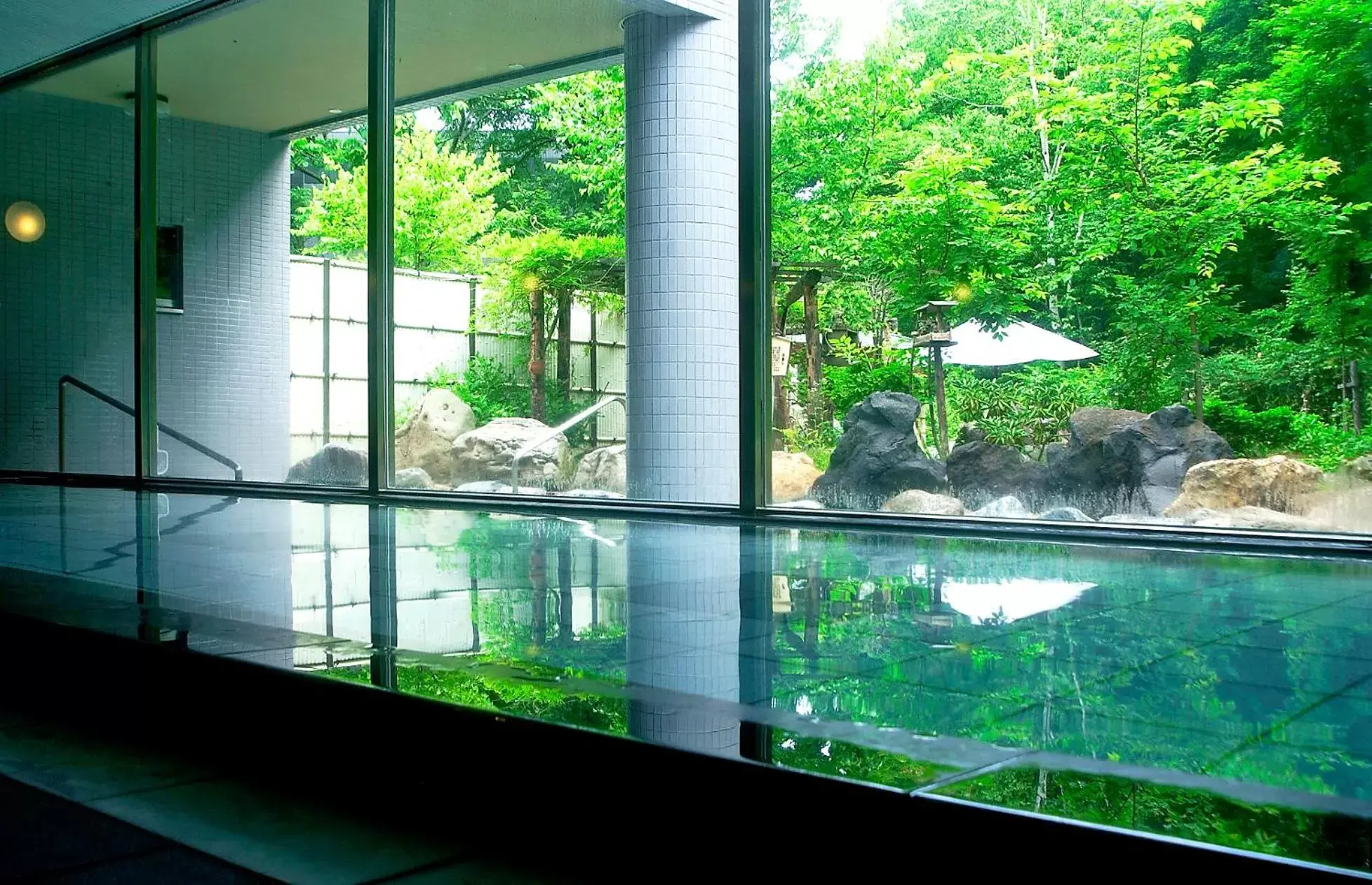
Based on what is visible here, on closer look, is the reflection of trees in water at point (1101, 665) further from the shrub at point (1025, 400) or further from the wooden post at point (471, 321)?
the wooden post at point (471, 321)

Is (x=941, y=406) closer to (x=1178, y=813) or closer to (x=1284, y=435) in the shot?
(x=1284, y=435)

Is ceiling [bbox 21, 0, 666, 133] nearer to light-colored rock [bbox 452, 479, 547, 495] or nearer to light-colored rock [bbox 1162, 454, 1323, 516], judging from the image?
light-colored rock [bbox 452, 479, 547, 495]

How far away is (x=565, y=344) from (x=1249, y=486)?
382cm

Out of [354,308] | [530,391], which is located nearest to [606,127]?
[530,391]

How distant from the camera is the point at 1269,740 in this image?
5.10ft

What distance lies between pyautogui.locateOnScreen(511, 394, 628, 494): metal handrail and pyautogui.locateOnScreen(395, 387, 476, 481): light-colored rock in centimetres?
42

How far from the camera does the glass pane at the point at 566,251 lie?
21.0ft

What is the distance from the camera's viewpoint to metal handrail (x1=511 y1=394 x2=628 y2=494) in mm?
6688

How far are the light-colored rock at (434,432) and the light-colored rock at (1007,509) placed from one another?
340cm

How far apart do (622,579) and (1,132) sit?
9911 mm

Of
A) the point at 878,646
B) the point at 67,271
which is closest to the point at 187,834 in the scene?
the point at 878,646

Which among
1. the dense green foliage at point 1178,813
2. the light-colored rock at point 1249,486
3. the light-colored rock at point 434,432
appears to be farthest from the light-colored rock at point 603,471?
the dense green foliage at point 1178,813

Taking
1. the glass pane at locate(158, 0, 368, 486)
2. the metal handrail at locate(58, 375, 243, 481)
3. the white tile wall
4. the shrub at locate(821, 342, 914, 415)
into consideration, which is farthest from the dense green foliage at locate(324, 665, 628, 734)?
the metal handrail at locate(58, 375, 243, 481)

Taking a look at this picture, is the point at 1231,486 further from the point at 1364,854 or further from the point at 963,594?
the point at 1364,854
